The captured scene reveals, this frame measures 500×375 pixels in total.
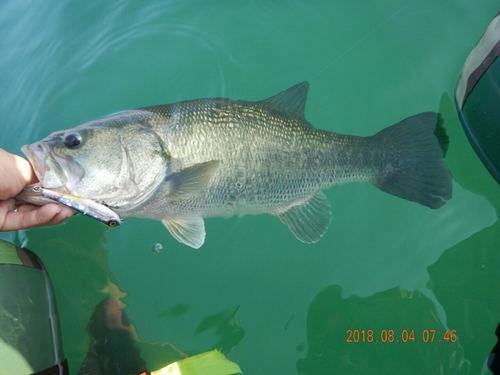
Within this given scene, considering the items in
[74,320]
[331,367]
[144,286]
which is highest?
[144,286]

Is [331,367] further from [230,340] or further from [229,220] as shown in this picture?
[229,220]

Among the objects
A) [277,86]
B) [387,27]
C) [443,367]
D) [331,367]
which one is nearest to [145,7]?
[277,86]

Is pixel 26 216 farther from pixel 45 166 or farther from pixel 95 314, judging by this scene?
pixel 95 314

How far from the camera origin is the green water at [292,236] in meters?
2.78

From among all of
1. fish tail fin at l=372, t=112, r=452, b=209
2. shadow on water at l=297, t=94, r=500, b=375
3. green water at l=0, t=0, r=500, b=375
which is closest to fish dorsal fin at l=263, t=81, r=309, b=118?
fish tail fin at l=372, t=112, r=452, b=209

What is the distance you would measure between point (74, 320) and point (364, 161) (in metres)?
2.36

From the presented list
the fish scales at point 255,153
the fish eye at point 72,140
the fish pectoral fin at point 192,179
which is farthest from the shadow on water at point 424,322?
the fish eye at point 72,140

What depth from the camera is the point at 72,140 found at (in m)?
2.35

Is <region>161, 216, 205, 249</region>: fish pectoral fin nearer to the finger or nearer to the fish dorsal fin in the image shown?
the finger

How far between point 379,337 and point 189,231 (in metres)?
1.46

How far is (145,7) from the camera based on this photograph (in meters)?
4.27

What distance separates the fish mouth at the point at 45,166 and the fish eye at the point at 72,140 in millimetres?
108

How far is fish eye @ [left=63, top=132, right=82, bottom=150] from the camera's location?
2.34 metres

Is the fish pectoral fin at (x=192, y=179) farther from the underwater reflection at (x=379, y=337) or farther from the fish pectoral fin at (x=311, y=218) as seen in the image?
the underwater reflection at (x=379, y=337)
